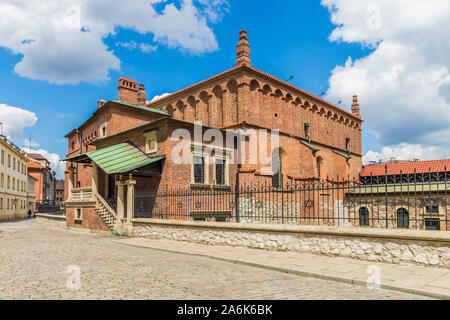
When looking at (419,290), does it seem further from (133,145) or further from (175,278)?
(133,145)

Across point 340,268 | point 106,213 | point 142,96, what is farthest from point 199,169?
point 142,96

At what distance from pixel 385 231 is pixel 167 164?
37.2ft

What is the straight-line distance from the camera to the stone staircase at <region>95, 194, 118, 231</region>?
1734 cm

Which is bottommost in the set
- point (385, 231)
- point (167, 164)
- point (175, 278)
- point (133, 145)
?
point (175, 278)

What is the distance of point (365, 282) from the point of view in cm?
632

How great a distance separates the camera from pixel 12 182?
4238cm

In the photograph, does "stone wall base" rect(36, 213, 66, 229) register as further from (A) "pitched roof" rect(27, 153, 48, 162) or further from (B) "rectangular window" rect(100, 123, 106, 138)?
(A) "pitched roof" rect(27, 153, 48, 162)

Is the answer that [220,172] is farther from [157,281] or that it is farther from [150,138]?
[157,281]

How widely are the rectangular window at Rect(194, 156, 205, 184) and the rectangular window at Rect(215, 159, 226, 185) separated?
1236 mm

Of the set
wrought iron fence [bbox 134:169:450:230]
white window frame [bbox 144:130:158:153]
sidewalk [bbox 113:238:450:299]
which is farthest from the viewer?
white window frame [bbox 144:130:158:153]

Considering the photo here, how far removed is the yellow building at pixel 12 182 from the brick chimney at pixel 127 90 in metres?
18.4

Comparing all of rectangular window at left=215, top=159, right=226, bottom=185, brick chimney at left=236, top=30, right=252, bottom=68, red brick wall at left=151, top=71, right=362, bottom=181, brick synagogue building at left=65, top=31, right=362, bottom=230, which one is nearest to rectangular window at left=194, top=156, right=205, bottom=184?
brick synagogue building at left=65, top=31, right=362, bottom=230
